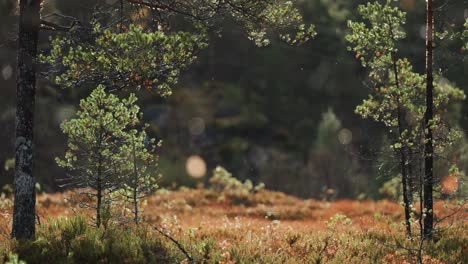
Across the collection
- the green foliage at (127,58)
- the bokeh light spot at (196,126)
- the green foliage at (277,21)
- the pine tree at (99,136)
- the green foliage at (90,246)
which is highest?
the bokeh light spot at (196,126)

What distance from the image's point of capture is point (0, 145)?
2252cm

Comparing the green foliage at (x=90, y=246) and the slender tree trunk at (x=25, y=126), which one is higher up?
the slender tree trunk at (x=25, y=126)

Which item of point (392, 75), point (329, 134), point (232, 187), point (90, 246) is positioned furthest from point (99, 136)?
point (329, 134)

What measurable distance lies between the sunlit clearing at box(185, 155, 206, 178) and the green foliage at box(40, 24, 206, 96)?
114 ft

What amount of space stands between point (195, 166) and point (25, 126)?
37734mm

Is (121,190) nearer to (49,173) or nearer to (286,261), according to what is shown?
(286,261)

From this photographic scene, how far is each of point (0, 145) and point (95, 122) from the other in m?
16.3

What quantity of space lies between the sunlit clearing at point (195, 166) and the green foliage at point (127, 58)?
34.6 m

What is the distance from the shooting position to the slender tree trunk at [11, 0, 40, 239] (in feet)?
26.9

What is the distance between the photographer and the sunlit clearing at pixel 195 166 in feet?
142

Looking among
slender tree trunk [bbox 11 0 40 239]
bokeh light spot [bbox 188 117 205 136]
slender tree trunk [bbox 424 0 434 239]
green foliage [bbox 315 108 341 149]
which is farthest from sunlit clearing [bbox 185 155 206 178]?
slender tree trunk [bbox 11 0 40 239]

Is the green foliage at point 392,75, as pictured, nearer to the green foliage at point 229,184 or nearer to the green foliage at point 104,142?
the green foliage at point 104,142

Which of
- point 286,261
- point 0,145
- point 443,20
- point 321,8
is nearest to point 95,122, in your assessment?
point 286,261

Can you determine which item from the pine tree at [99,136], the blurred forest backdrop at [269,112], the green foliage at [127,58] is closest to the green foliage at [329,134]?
the blurred forest backdrop at [269,112]
